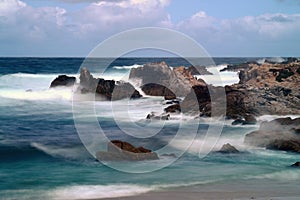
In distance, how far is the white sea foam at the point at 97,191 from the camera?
10.7m

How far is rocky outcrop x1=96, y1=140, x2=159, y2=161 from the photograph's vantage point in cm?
1362

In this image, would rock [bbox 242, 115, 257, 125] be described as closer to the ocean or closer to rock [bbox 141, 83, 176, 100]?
the ocean

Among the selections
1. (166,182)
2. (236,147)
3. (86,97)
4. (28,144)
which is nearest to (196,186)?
(166,182)

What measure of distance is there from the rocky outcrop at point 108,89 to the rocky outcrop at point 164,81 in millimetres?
1291

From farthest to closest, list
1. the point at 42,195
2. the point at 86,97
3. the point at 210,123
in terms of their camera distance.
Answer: the point at 86,97, the point at 210,123, the point at 42,195

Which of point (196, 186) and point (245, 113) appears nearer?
point (196, 186)

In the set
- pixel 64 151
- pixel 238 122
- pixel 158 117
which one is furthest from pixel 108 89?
pixel 64 151

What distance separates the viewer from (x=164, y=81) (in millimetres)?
29078

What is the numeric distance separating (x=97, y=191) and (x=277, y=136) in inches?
287

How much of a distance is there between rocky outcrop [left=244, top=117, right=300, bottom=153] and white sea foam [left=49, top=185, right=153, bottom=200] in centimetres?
577

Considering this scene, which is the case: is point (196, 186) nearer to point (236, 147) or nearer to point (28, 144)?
point (236, 147)

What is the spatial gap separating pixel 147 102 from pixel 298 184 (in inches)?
583

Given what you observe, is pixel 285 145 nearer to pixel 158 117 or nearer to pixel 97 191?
pixel 97 191

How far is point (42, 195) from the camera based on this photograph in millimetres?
10828
